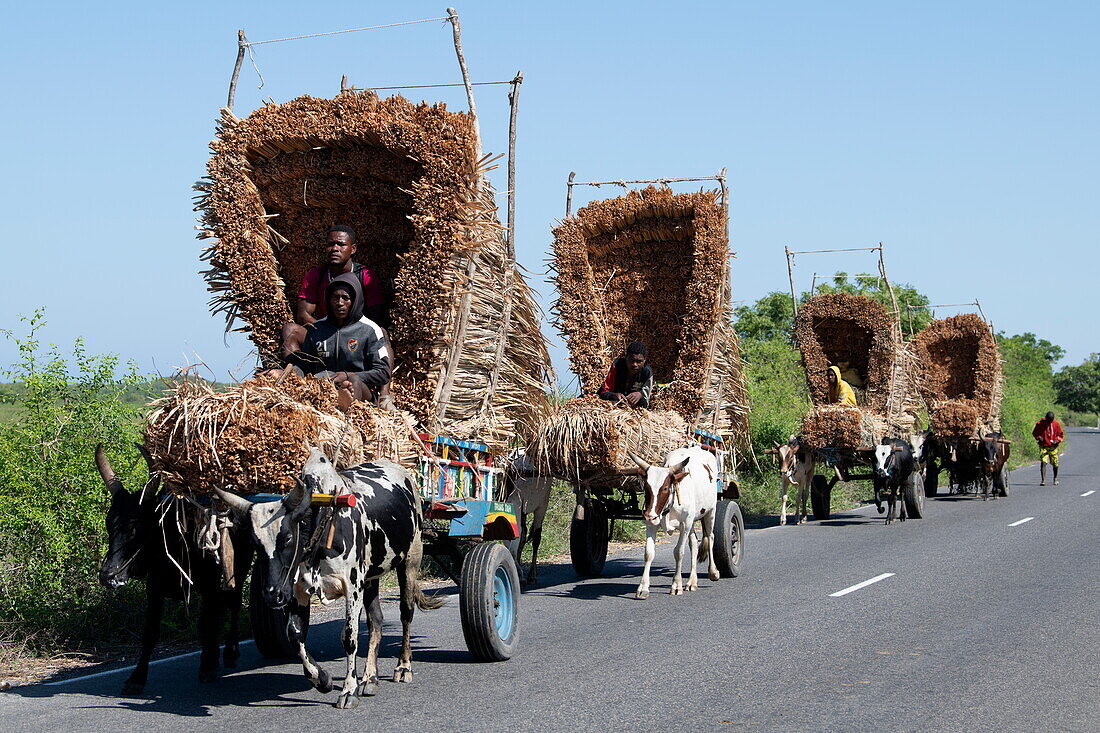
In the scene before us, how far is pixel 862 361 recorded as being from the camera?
2291 centimetres

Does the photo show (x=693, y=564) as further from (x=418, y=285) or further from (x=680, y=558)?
(x=418, y=285)

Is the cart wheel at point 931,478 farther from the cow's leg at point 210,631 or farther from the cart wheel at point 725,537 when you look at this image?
the cow's leg at point 210,631

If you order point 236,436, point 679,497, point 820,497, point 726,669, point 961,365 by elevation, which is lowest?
point 726,669

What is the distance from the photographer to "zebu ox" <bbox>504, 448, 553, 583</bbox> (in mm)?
10672

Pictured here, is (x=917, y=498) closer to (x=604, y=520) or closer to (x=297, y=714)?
(x=604, y=520)

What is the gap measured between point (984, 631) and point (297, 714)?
568 cm

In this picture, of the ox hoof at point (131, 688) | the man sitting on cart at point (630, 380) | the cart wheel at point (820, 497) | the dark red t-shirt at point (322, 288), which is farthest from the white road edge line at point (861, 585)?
the cart wheel at point (820, 497)

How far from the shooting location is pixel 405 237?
970 centimetres

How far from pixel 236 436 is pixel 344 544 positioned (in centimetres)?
87

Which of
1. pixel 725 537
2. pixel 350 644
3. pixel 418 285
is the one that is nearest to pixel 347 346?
pixel 418 285

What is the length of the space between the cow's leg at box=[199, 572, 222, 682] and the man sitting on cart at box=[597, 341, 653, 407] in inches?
208

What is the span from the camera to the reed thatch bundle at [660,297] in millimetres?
13172

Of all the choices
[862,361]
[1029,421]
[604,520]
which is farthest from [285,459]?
[1029,421]

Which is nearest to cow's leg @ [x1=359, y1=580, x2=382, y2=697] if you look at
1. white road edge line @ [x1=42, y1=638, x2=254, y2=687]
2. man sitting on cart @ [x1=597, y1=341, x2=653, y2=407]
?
white road edge line @ [x1=42, y1=638, x2=254, y2=687]
